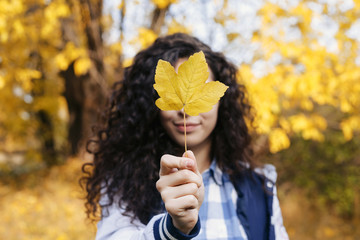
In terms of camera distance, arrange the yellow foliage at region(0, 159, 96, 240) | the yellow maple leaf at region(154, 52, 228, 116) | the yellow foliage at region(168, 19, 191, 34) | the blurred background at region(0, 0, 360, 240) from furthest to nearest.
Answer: the yellow foliage at region(0, 159, 96, 240) → the yellow foliage at region(168, 19, 191, 34) → the blurred background at region(0, 0, 360, 240) → the yellow maple leaf at region(154, 52, 228, 116)

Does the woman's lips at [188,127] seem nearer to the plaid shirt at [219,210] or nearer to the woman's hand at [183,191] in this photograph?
the plaid shirt at [219,210]

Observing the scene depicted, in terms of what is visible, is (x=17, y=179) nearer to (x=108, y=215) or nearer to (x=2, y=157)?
(x=2, y=157)

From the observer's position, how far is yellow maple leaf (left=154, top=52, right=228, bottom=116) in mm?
678

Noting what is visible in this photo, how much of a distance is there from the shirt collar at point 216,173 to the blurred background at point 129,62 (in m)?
0.84

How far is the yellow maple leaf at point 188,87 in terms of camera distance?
678 millimetres

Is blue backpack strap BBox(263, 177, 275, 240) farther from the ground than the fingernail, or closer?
closer

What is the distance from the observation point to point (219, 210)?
128 centimetres

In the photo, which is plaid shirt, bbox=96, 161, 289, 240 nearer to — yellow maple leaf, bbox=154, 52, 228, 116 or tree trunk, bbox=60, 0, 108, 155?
yellow maple leaf, bbox=154, 52, 228, 116

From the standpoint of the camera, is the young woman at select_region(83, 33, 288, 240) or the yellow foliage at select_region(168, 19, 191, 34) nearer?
the young woman at select_region(83, 33, 288, 240)

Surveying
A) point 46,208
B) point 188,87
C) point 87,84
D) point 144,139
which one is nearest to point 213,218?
point 144,139

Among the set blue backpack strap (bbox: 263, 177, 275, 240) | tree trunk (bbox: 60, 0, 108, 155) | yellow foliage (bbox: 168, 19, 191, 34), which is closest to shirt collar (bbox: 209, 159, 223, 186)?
blue backpack strap (bbox: 263, 177, 275, 240)

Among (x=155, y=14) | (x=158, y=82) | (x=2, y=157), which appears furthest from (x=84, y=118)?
(x=2, y=157)

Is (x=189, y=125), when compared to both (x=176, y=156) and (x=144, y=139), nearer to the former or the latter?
(x=176, y=156)

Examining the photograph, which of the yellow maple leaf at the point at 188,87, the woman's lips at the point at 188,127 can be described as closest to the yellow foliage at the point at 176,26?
the woman's lips at the point at 188,127
